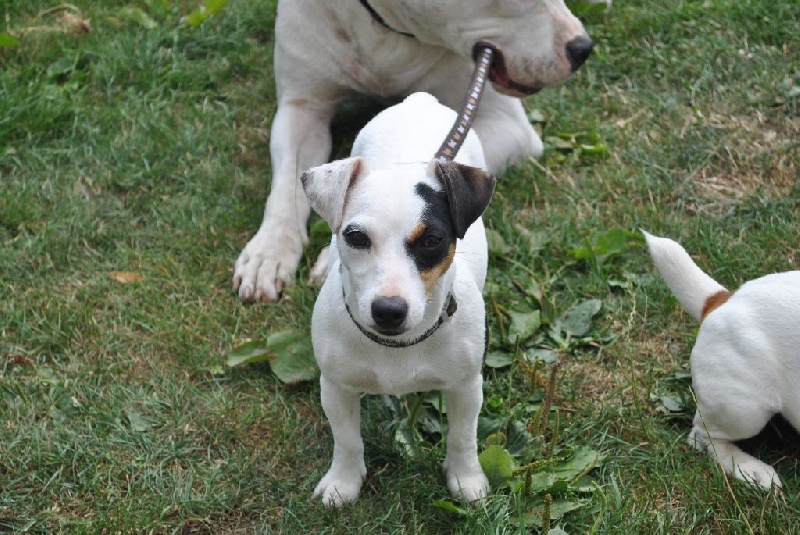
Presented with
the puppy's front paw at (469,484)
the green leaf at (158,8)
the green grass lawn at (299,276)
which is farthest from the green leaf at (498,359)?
the green leaf at (158,8)

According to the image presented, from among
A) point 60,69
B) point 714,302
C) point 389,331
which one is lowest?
point 60,69

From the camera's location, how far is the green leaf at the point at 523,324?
360 centimetres

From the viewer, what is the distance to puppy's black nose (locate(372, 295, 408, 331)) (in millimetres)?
2361

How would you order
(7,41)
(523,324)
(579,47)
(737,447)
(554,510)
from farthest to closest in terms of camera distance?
(7,41), (579,47), (523,324), (737,447), (554,510)

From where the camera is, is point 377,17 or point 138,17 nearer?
point 377,17

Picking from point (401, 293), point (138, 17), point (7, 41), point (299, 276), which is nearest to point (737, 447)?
point (401, 293)

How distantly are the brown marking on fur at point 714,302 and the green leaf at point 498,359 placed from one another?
65 cm

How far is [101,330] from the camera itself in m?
3.76

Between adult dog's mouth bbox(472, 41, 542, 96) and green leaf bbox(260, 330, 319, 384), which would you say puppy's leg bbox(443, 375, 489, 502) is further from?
adult dog's mouth bbox(472, 41, 542, 96)

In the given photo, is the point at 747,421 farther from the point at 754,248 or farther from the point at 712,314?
the point at 754,248

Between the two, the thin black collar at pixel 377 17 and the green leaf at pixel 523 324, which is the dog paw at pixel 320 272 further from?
the thin black collar at pixel 377 17

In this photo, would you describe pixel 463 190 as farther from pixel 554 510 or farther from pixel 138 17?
pixel 138 17

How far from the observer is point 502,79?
4.25 m

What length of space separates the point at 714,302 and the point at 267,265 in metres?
1.64
